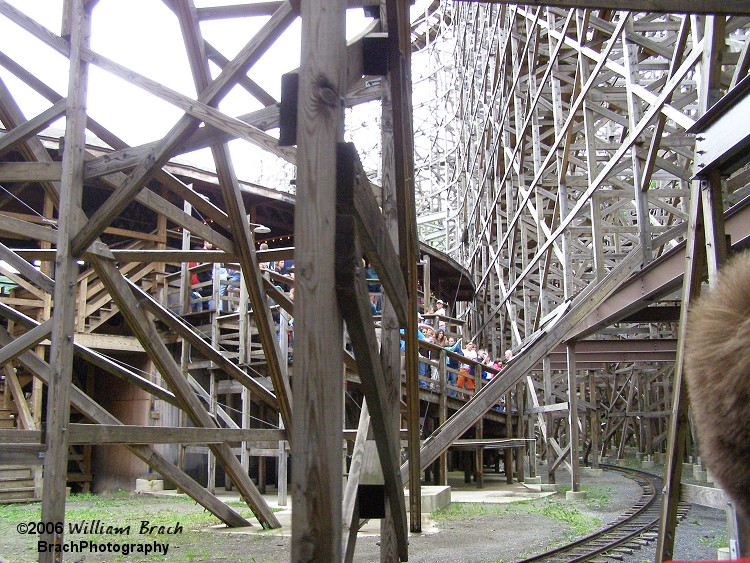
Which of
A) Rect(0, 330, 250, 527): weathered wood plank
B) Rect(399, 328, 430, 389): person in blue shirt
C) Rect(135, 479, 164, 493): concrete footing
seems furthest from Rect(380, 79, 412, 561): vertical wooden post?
Rect(135, 479, 164, 493): concrete footing

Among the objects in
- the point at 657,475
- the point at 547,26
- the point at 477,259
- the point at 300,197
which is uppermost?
the point at 547,26

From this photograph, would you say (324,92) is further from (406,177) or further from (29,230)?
(29,230)

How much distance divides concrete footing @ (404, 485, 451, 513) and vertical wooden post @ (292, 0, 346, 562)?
7.97 meters

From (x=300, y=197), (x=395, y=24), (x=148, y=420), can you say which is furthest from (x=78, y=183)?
(x=148, y=420)

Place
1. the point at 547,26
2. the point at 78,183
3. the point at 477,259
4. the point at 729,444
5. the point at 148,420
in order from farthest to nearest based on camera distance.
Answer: the point at 477,259 → the point at 148,420 → the point at 547,26 → the point at 78,183 → the point at 729,444

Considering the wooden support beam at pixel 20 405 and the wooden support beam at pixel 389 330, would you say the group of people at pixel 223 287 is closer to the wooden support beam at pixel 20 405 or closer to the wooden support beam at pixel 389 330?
the wooden support beam at pixel 20 405

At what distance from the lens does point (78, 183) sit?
203 inches

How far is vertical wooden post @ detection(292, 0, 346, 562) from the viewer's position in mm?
2146

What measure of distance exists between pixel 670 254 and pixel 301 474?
616 centimetres

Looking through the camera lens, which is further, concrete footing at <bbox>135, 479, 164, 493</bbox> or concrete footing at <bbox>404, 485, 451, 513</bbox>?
concrete footing at <bbox>135, 479, 164, 493</bbox>

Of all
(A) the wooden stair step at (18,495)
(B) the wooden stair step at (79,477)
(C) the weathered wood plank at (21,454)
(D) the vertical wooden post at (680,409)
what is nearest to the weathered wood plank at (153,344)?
(C) the weathered wood plank at (21,454)

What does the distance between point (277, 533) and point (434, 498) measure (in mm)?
2780

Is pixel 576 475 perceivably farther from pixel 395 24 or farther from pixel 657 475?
pixel 395 24

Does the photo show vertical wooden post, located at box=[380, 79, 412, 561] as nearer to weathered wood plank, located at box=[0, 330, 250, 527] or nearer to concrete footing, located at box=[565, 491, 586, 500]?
weathered wood plank, located at box=[0, 330, 250, 527]
